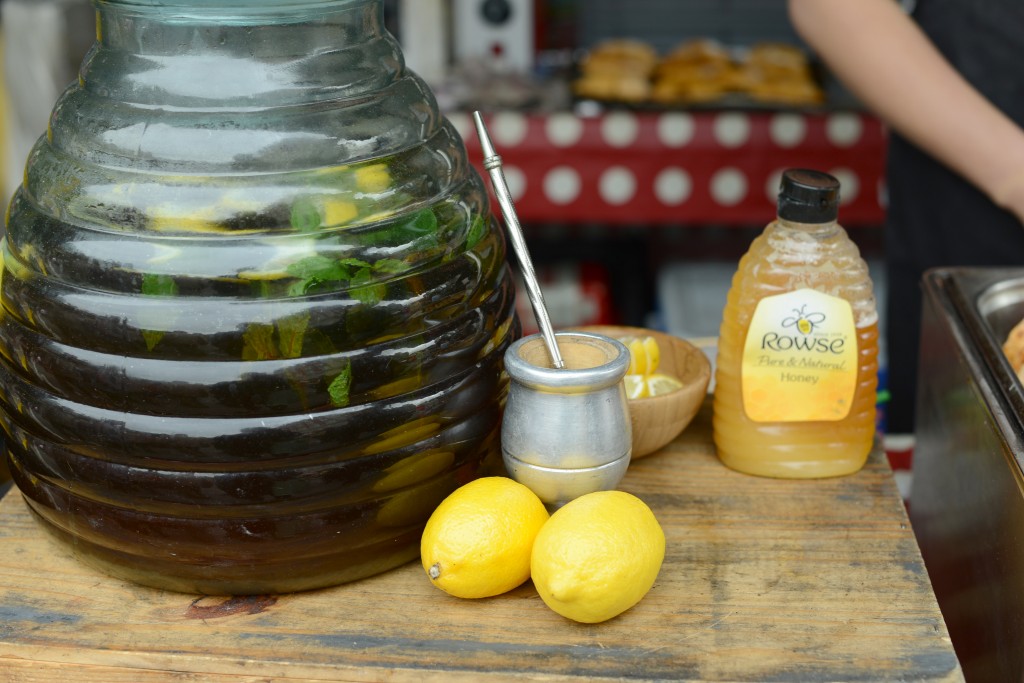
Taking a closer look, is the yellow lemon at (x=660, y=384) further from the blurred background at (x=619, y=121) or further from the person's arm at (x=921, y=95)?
the blurred background at (x=619, y=121)

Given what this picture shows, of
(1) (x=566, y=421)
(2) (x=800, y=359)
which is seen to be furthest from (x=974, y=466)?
(1) (x=566, y=421)

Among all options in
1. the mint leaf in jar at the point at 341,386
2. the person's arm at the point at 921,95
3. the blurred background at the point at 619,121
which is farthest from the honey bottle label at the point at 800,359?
the blurred background at the point at 619,121

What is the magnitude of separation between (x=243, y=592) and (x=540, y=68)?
7.03 ft

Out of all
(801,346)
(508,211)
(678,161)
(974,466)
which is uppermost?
(508,211)

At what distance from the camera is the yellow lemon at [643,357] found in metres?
1.01

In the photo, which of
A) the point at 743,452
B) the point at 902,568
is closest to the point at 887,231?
the point at 743,452

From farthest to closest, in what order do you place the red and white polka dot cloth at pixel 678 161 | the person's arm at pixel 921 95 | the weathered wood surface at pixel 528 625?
1. the red and white polka dot cloth at pixel 678 161
2. the person's arm at pixel 921 95
3. the weathered wood surface at pixel 528 625

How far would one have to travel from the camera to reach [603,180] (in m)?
2.42

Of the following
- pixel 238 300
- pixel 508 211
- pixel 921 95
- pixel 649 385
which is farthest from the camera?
pixel 921 95

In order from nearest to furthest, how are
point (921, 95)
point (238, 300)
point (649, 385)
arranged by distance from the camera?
point (238, 300), point (649, 385), point (921, 95)

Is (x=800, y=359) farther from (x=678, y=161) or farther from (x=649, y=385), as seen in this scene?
(x=678, y=161)

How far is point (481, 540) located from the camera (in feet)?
2.49

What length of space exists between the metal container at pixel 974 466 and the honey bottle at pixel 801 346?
102 millimetres

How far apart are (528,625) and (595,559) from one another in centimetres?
8
